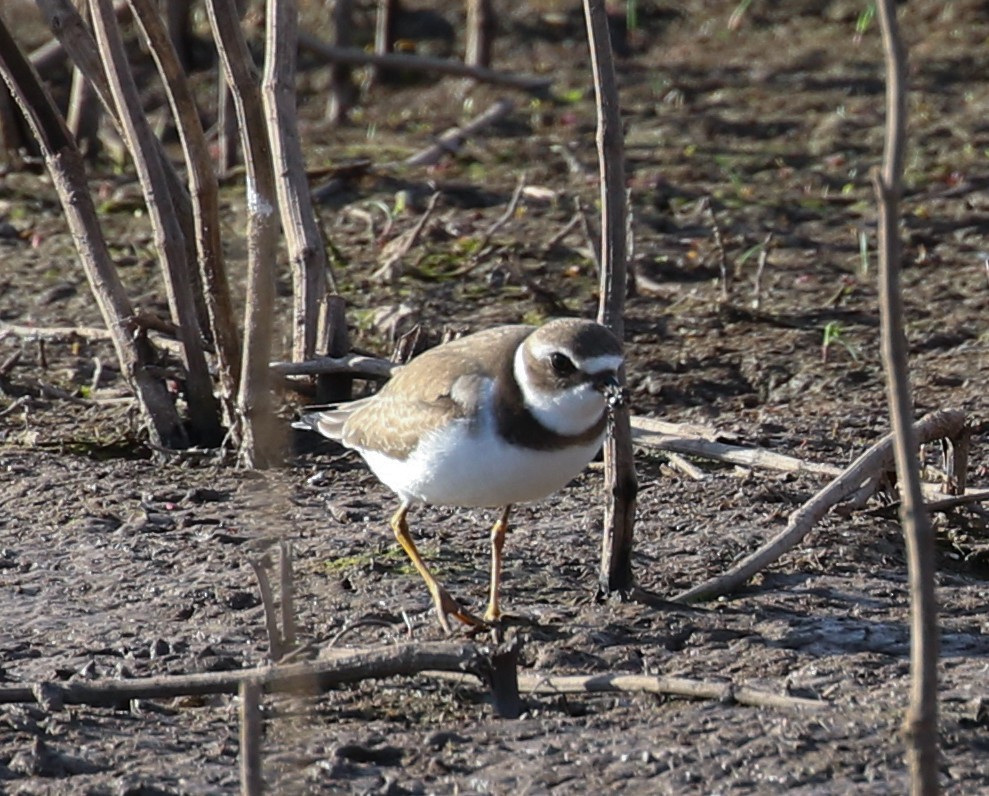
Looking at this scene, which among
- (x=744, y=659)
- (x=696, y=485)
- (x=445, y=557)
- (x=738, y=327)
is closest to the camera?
(x=744, y=659)

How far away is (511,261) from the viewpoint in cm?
781

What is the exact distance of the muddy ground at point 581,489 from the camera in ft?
13.6

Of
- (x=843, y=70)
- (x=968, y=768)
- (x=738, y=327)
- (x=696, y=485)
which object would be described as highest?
(x=843, y=70)

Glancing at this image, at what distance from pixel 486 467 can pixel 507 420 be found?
5.5 inches

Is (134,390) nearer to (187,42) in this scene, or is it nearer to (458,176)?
(458,176)

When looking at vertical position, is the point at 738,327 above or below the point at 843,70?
below

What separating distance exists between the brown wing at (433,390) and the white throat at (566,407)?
186mm

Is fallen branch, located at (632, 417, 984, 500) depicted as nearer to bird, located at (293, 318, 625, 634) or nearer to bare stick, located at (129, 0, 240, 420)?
bird, located at (293, 318, 625, 634)

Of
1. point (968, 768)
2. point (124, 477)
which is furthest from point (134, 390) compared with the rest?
point (968, 768)

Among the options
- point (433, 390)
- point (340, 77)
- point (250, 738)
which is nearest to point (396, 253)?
point (340, 77)

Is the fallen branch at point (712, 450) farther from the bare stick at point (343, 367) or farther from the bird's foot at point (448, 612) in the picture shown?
the bird's foot at point (448, 612)

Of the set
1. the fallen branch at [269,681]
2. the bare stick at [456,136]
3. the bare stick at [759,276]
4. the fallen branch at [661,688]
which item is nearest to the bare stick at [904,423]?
the fallen branch at [661,688]

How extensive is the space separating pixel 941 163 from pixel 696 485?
425 cm

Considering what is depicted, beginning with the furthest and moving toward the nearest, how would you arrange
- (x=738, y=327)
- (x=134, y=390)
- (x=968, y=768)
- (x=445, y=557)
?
(x=738, y=327) < (x=134, y=390) < (x=445, y=557) < (x=968, y=768)
